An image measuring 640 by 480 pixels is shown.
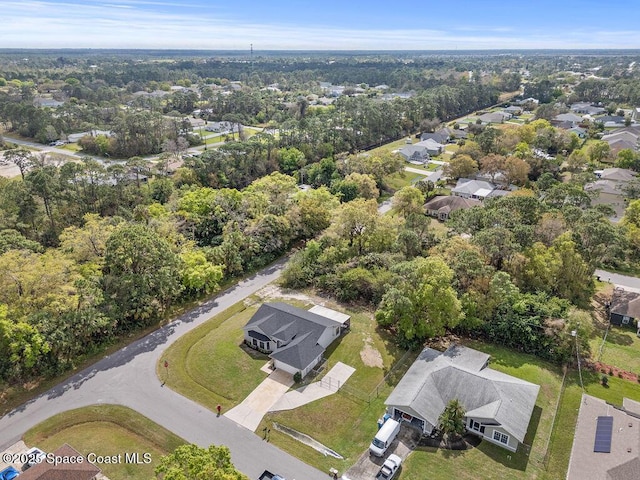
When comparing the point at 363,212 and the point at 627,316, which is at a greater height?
the point at 363,212

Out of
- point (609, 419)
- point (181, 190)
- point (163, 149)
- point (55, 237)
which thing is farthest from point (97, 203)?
point (609, 419)

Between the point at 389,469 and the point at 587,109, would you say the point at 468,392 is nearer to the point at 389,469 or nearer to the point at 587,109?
the point at 389,469

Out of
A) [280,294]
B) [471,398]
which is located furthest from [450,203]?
[471,398]

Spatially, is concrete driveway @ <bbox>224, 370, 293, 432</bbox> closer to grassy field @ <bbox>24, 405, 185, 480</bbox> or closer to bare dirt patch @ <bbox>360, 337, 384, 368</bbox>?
grassy field @ <bbox>24, 405, 185, 480</bbox>

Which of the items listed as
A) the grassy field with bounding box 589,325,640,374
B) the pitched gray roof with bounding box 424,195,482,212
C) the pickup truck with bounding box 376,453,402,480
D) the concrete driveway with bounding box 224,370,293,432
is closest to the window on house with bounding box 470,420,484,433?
the pickup truck with bounding box 376,453,402,480

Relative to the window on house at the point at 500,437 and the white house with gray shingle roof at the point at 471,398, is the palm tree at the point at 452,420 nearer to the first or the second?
the white house with gray shingle roof at the point at 471,398

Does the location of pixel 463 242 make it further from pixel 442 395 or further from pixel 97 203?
pixel 97 203
